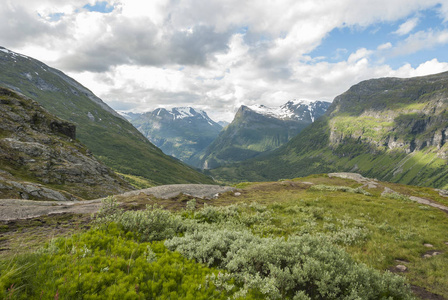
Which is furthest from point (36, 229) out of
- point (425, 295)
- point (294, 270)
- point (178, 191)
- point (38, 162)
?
point (38, 162)

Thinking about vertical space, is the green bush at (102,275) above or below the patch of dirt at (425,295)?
above

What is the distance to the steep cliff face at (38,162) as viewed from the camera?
93.6 ft

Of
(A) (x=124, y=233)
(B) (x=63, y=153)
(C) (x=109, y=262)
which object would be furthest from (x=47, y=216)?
(B) (x=63, y=153)

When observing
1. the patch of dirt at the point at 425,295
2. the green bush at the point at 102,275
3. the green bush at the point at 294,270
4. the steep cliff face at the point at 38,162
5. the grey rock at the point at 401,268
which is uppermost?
the steep cliff face at the point at 38,162

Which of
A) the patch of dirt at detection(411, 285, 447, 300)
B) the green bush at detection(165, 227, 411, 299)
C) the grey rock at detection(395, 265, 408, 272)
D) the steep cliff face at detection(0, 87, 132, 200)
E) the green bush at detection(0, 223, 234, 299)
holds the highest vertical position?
the steep cliff face at detection(0, 87, 132, 200)

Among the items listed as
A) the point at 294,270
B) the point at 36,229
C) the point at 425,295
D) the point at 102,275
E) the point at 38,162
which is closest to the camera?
the point at 102,275

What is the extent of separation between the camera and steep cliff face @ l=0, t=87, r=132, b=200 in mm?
28527

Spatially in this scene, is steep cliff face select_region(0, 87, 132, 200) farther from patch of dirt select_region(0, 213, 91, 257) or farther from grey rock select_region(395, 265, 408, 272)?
grey rock select_region(395, 265, 408, 272)

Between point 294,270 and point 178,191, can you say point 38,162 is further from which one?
point 294,270

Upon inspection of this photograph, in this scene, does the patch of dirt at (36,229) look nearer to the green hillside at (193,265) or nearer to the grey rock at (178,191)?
the green hillside at (193,265)

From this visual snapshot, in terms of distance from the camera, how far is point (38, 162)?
136 feet

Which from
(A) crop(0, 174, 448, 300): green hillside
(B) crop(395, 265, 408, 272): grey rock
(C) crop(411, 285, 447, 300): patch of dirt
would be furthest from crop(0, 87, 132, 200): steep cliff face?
(B) crop(395, 265, 408, 272): grey rock

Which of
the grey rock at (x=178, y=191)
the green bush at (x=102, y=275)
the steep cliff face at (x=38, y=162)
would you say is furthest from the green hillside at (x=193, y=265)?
the steep cliff face at (x=38, y=162)

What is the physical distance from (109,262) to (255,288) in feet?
15.1
